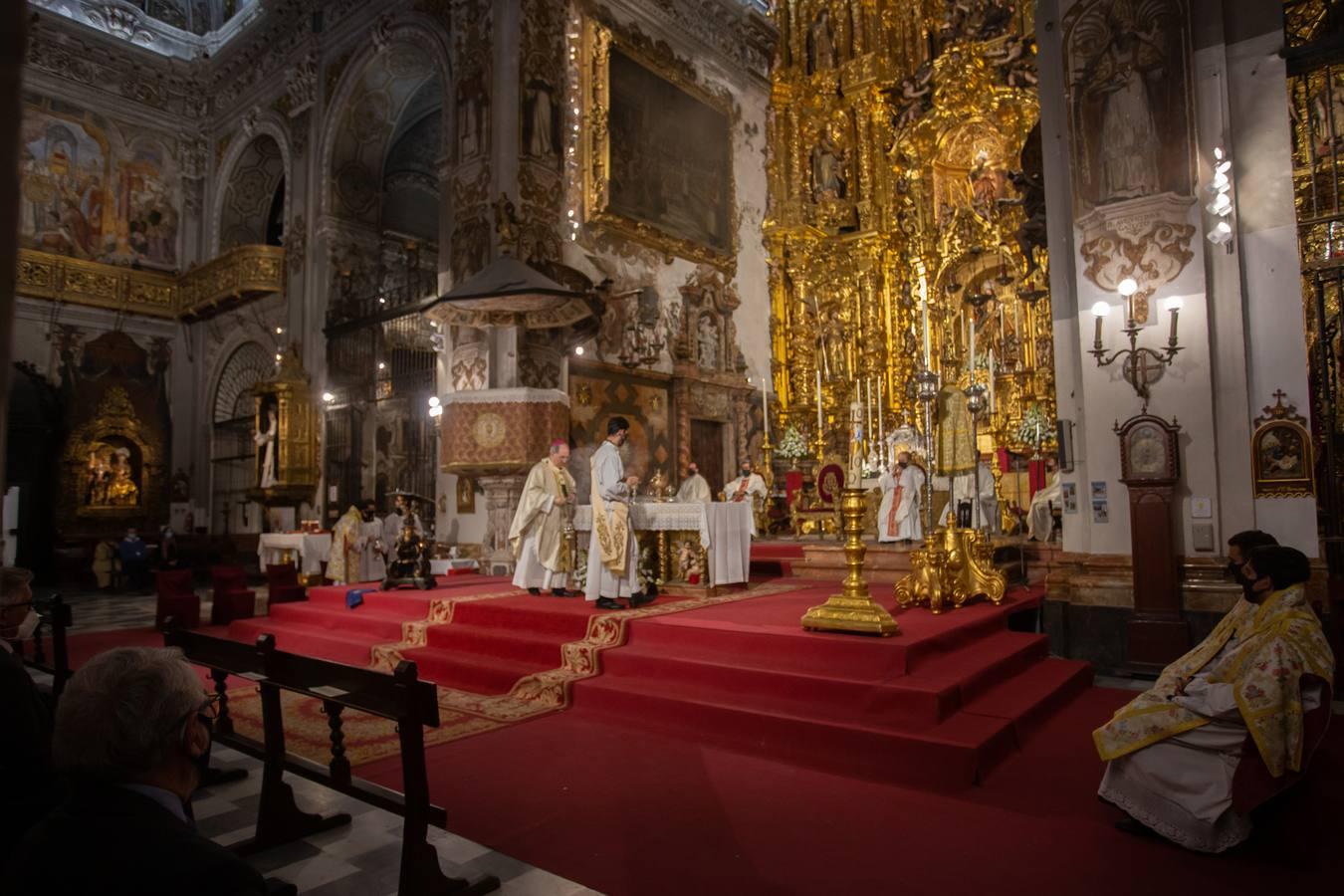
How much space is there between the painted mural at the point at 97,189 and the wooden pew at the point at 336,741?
17.2m

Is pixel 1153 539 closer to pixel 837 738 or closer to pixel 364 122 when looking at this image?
pixel 837 738

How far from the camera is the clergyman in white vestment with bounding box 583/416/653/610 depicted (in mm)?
7855

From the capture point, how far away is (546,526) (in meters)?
8.88

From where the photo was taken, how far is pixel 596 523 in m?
8.06

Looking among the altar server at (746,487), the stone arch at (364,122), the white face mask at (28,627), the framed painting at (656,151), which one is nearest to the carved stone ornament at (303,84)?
the stone arch at (364,122)

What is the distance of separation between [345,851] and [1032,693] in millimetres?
4625

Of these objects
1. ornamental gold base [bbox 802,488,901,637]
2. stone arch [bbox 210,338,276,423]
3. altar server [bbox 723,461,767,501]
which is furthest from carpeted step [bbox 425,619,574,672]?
stone arch [bbox 210,338,276,423]

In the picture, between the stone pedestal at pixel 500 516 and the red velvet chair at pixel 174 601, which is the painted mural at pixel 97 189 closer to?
the red velvet chair at pixel 174 601

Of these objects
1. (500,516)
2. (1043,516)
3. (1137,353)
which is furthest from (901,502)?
(500,516)

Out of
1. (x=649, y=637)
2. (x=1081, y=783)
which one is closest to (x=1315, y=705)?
(x=1081, y=783)

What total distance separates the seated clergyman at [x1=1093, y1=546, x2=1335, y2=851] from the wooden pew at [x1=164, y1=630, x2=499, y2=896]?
2.98 meters

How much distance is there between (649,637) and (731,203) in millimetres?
12310

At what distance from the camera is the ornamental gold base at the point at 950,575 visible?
301 inches

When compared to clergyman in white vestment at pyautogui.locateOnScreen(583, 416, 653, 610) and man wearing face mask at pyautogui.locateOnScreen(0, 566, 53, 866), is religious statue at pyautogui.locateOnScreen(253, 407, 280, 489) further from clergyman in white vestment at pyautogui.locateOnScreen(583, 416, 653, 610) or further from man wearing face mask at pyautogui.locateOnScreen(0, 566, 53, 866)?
man wearing face mask at pyautogui.locateOnScreen(0, 566, 53, 866)
